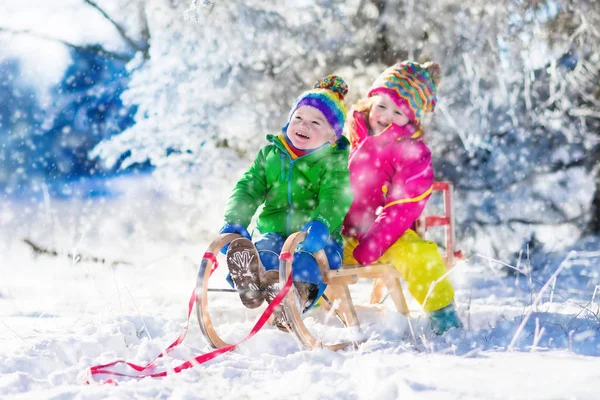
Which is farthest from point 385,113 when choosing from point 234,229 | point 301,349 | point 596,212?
point 596,212

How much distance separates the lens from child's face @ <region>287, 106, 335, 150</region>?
3225mm

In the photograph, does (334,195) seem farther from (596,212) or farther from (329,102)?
(596,212)

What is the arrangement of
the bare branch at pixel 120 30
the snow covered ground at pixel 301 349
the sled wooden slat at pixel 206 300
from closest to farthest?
the snow covered ground at pixel 301 349 < the sled wooden slat at pixel 206 300 < the bare branch at pixel 120 30

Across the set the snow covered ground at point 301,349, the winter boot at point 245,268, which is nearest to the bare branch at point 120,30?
the snow covered ground at point 301,349

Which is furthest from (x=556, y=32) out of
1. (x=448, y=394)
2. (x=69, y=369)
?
(x=69, y=369)

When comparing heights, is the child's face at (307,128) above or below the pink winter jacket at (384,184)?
above

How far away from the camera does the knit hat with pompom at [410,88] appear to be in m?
3.69

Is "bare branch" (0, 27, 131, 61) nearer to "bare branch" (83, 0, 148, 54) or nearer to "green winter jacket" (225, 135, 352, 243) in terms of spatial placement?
"bare branch" (83, 0, 148, 54)

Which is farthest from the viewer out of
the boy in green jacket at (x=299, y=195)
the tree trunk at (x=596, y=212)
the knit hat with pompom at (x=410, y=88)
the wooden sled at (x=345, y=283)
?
the tree trunk at (x=596, y=212)

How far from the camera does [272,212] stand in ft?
11.2

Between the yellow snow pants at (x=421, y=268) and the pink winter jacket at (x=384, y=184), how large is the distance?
9cm

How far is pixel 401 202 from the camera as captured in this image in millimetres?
3469

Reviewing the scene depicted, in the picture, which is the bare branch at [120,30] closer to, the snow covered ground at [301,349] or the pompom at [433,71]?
the snow covered ground at [301,349]

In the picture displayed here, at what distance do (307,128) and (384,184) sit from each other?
80 cm
